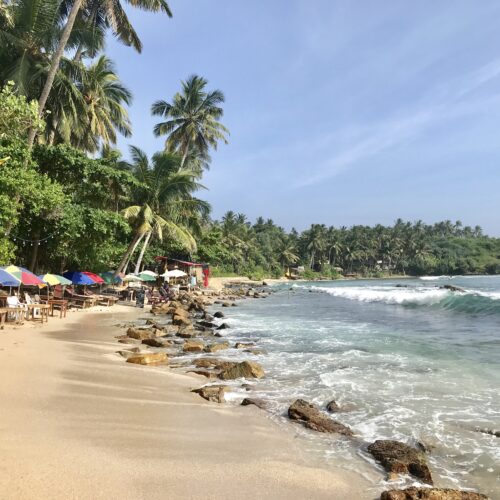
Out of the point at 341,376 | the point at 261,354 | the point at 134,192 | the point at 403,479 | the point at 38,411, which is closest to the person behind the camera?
the point at 403,479

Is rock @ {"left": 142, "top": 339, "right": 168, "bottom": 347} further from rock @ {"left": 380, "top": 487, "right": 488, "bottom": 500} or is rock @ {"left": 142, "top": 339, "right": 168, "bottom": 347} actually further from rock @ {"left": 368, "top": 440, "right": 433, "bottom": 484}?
rock @ {"left": 380, "top": 487, "right": 488, "bottom": 500}

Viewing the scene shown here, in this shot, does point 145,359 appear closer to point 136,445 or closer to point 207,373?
point 207,373

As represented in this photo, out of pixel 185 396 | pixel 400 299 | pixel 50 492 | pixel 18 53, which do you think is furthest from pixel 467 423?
pixel 400 299

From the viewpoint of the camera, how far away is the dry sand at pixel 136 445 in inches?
145

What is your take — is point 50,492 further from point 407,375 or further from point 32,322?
point 32,322

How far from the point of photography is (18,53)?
60.1 ft

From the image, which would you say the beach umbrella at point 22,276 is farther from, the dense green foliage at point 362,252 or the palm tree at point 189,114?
the dense green foliage at point 362,252

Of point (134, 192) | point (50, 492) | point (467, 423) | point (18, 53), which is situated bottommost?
point (467, 423)

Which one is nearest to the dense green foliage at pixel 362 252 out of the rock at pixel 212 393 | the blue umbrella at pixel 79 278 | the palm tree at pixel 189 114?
the palm tree at pixel 189 114

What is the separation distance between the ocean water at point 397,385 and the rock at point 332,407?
145mm

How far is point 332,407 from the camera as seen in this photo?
6688 mm

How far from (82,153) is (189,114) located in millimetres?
16258

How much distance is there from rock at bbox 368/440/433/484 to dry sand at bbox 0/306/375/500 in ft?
1.79

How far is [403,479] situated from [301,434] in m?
1.49
